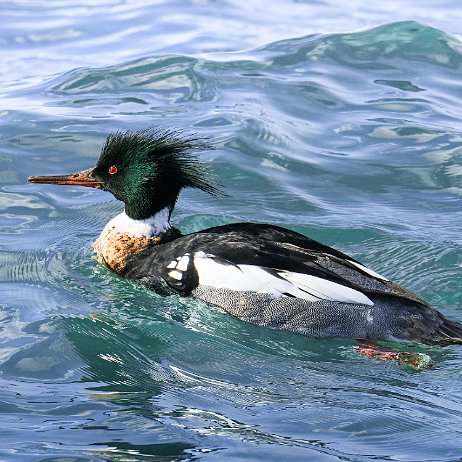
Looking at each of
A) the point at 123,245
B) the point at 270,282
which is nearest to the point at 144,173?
the point at 123,245

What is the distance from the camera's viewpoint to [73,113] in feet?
36.9

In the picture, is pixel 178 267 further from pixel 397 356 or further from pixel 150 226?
pixel 397 356

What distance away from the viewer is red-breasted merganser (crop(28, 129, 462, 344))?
6883 millimetres

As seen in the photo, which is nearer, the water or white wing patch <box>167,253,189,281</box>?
the water

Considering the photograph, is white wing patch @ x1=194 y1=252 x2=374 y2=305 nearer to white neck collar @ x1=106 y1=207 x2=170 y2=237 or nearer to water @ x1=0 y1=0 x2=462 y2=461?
water @ x1=0 y1=0 x2=462 y2=461

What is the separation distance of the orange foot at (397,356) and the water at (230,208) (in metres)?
0.10

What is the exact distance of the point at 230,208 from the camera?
9.22 metres

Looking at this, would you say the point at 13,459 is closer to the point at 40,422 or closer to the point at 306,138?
the point at 40,422

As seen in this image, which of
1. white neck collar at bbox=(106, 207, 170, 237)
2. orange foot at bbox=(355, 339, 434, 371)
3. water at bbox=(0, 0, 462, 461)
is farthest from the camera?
white neck collar at bbox=(106, 207, 170, 237)

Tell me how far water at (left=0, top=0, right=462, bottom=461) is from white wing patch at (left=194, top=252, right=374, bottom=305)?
253 mm

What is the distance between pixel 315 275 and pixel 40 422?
2.11 metres

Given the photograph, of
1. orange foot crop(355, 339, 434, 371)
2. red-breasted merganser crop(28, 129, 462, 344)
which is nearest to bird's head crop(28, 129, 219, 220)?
red-breasted merganser crop(28, 129, 462, 344)

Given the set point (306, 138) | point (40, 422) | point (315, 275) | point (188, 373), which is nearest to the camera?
point (40, 422)

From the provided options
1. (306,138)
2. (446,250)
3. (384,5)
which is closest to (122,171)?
(446,250)
